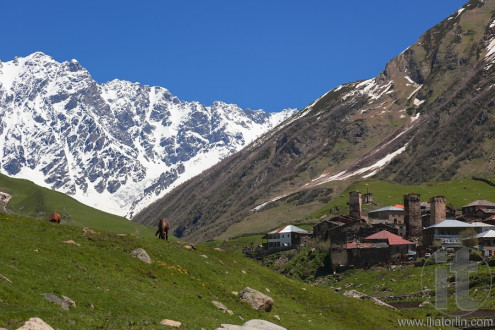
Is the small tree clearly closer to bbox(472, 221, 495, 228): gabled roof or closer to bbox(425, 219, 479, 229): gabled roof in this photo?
bbox(425, 219, 479, 229): gabled roof

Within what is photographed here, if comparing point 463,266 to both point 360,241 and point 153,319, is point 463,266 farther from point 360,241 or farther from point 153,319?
point 153,319

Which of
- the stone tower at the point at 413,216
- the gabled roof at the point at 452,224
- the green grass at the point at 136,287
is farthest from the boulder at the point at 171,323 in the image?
the stone tower at the point at 413,216

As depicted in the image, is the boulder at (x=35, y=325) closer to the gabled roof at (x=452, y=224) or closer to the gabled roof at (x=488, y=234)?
the gabled roof at (x=488, y=234)

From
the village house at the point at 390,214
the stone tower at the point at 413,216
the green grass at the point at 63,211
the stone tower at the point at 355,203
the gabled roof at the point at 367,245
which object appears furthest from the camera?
the village house at the point at 390,214

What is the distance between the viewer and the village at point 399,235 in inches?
5276

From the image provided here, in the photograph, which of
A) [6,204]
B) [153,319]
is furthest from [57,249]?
[6,204]

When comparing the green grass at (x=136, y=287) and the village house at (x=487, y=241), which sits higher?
the village house at (x=487, y=241)

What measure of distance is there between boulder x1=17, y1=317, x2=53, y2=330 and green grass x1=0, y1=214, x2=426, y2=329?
2.51ft

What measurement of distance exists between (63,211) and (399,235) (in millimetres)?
76942

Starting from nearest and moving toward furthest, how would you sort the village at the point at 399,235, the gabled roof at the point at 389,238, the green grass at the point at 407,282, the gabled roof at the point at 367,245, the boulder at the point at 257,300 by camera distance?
the boulder at the point at 257,300, the green grass at the point at 407,282, the village at the point at 399,235, the gabled roof at the point at 367,245, the gabled roof at the point at 389,238

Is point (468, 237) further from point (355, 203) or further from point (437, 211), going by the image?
point (355, 203)

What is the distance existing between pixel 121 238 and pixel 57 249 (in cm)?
955

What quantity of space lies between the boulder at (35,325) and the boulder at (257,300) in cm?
2173

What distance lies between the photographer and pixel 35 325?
33688 millimetres
